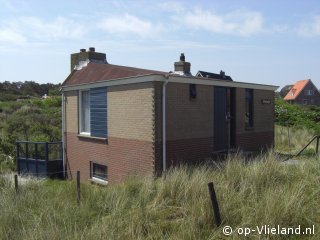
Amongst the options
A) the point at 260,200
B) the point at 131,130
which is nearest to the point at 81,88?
the point at 131,130

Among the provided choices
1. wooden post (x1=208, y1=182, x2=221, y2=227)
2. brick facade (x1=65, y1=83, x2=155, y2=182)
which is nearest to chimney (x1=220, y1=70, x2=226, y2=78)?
brick facade (x1=65, y1=83, x2=155, y2=182)

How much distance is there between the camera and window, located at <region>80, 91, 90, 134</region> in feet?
57.8

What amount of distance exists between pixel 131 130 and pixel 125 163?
123 cm

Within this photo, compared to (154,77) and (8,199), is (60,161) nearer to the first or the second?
(154,77)

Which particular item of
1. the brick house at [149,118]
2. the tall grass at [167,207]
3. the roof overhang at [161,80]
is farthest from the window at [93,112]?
the tall grass at [167,207]

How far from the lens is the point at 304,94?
277 ft

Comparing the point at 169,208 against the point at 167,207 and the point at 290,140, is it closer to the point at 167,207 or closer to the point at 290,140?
the point at 167,207

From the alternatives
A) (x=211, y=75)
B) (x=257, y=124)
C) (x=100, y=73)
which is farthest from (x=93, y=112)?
(x=257, y=124)

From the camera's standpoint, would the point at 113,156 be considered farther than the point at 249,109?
No

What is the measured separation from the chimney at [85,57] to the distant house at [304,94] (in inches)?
2709

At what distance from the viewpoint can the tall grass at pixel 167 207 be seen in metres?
6.39

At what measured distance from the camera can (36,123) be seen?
31.3 m

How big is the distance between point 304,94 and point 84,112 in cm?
7365

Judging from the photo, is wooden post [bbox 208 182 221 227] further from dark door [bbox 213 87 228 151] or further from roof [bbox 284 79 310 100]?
roof [bbox 284 79 310 100]
